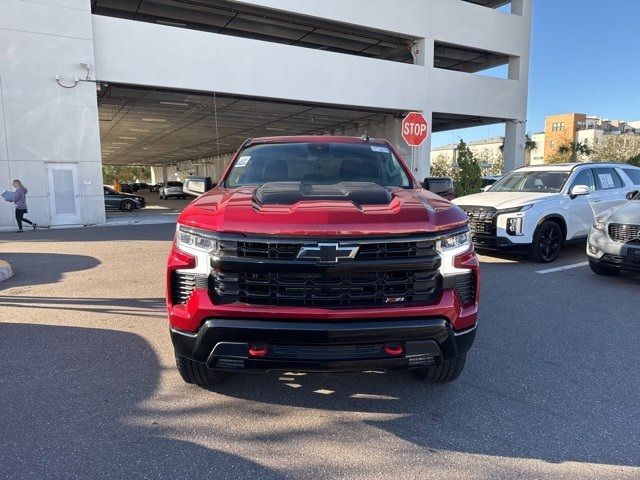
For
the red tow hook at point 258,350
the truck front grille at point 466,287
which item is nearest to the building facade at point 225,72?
the red tow hook at point 258,350

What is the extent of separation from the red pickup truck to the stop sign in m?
10.5

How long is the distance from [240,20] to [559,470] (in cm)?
2174

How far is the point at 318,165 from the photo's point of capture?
4336 millimetres

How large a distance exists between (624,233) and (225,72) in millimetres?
15115

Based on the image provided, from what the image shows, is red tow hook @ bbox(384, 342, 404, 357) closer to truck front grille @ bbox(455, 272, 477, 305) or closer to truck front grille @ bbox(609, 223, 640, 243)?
truck front grille @ bbox(455, 272, 477, 305)

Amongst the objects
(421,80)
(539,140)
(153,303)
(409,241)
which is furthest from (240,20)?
(539,140)

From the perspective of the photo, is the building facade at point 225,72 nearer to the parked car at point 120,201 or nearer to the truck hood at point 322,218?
the parked car at point 120,201

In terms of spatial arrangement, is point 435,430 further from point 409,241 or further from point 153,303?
point 153,303

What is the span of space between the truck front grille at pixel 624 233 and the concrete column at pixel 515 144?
19716 millimetres

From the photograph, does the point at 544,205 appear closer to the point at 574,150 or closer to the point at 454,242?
the point at 454,242

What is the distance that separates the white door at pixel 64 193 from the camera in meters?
15.8

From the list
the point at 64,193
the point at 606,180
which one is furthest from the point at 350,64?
the point at 606,180

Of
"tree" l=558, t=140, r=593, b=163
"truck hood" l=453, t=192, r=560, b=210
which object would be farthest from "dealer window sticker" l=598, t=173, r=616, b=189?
"tree" l=558, t=140, r=593, b=163

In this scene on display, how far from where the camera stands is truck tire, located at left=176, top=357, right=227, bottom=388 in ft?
10.5
